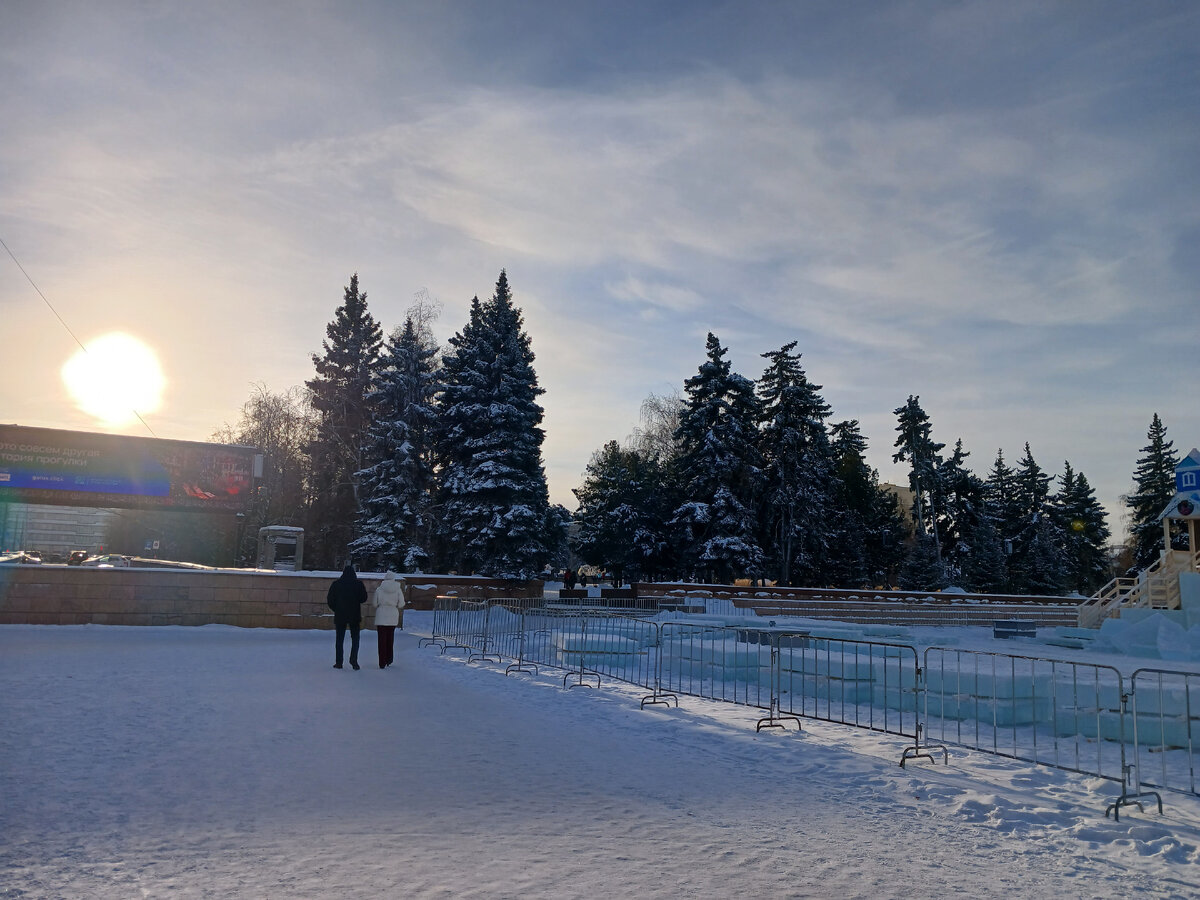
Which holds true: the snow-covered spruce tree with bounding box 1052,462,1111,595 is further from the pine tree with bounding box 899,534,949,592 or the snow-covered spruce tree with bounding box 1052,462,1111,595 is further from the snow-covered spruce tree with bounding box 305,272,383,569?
the snow-covered spruce tree with bounding box 305,272,383,569

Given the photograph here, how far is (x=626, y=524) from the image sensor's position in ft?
158

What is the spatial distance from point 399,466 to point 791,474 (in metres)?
21.6

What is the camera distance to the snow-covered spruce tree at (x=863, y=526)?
57312mm

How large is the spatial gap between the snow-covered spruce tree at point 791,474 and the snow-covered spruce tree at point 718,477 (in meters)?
1.46

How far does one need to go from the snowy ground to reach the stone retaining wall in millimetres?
11024

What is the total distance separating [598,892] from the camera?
174 inches

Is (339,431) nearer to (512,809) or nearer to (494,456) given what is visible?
(494,456)

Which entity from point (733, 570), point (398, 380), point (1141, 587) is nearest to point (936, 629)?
point (1141, 587)

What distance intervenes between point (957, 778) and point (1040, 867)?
2.38 metres

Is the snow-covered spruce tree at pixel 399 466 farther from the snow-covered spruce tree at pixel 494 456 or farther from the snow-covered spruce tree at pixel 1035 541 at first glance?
the snow-covered spruce tree at pixel 1035 541

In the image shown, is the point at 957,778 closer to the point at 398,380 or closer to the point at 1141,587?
the point at 1141,587

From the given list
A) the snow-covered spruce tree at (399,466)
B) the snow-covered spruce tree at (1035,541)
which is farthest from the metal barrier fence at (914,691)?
the snow-covered spruce tree at (1035,541)

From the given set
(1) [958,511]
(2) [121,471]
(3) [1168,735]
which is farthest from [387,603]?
(1) [958,511]

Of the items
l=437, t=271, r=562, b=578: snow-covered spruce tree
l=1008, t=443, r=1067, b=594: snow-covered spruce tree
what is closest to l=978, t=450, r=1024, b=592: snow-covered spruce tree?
l=1008, t=443, r=1067, b=594: snow-covered spruce tree
